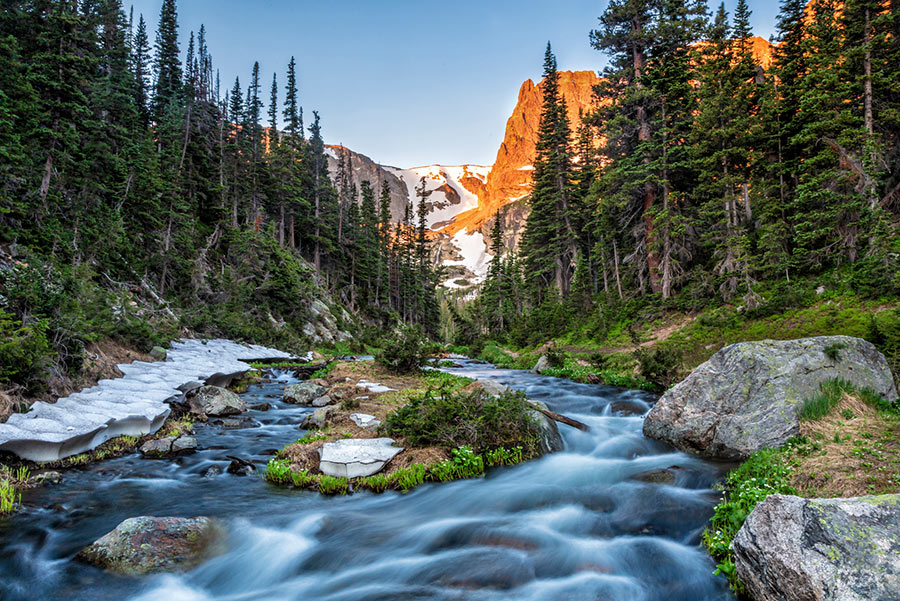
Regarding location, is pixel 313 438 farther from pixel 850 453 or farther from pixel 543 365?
pixel 543 365

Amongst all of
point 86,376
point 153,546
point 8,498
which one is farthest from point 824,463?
point 86,376

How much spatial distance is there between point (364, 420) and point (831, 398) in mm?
8606

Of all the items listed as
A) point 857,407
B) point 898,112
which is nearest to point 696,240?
point 898,112

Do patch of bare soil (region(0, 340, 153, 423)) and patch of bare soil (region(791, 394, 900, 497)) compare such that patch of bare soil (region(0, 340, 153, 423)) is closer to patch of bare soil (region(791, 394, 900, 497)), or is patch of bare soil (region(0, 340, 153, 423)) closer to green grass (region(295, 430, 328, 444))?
green grass (region(295, 430, 328, 444))

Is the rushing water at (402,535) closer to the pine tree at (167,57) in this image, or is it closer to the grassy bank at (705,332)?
the grassy bank at (705,332)

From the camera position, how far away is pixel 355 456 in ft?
23.0

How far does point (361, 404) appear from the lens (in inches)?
416

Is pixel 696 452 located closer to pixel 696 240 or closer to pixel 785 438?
pixel 785 438

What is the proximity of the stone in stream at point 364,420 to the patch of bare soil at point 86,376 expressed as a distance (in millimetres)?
5525

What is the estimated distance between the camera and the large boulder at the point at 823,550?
2.89m

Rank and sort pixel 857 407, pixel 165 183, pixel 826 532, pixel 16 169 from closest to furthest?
pixel 826 532
pixel 857 407
pixel 16 169
pixel 165 183

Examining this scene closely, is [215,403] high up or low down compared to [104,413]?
down

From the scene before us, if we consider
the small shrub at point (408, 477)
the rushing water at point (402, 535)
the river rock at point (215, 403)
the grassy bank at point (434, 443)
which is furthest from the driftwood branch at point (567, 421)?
the river rock at point (215, 403)

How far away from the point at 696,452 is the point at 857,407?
263 cm
